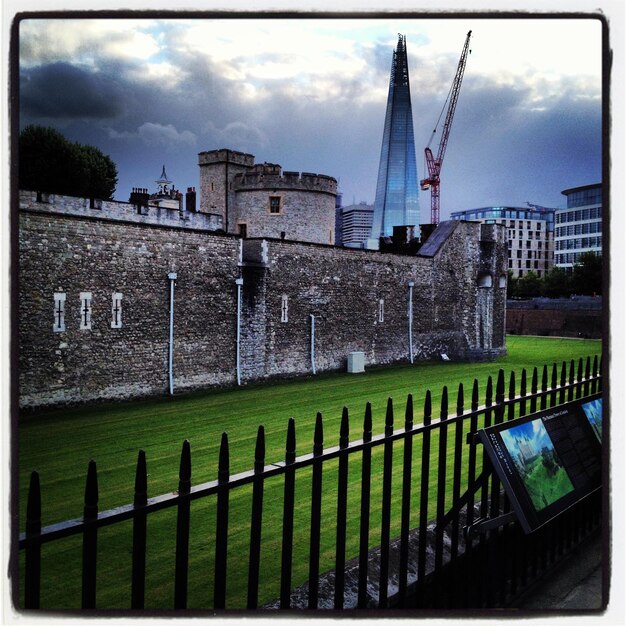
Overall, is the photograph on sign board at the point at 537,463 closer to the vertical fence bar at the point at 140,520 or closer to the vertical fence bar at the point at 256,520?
the vertical fence bar at the point at 256,520

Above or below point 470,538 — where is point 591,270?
above

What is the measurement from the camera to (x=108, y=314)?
43.3 feet

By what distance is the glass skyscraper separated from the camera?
281 inches

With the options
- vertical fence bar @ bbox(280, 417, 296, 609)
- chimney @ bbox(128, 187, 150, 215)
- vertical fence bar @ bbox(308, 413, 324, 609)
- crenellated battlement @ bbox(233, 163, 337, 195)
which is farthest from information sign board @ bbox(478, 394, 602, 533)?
crenellated battlement @ bbox(233, 163, 337, 195)

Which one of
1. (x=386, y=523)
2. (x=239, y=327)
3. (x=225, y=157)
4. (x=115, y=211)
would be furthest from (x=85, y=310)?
(x=225, y=157)

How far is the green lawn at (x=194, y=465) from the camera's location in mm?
4344

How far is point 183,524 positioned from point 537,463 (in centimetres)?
185

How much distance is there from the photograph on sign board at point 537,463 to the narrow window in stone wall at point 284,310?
14.5 m

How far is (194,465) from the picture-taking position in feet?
Answer: 24.9

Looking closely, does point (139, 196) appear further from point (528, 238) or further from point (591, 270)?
point (528, 238)

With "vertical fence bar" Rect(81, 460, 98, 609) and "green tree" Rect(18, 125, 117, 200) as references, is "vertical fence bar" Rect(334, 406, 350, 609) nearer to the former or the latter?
"vertical fence bar" Rect(81, 460, 98, 609)

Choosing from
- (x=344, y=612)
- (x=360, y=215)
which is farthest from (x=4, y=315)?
(x=360, y=215)

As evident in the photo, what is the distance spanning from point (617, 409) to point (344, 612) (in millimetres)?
1401

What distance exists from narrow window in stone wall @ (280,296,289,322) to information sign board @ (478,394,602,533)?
1408 cm
